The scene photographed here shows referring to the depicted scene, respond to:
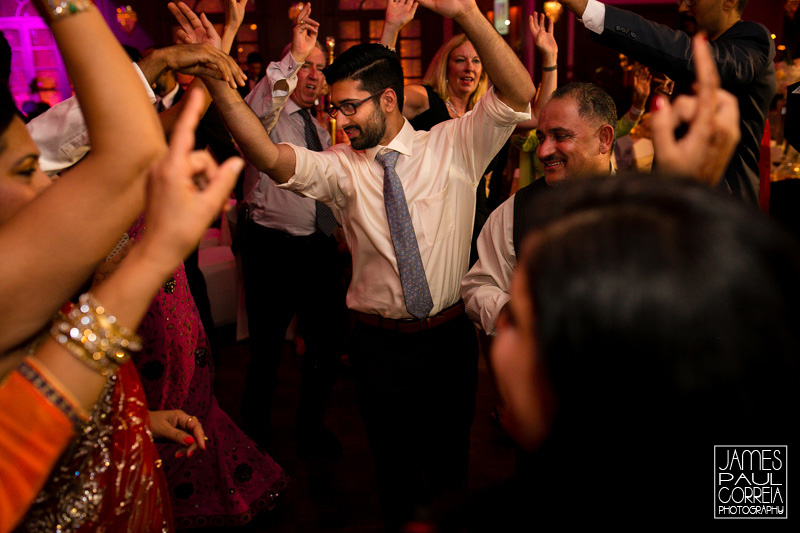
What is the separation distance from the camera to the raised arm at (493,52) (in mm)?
1642

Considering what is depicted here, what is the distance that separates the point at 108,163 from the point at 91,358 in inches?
8.8

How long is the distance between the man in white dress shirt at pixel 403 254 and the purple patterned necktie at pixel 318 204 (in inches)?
29.8

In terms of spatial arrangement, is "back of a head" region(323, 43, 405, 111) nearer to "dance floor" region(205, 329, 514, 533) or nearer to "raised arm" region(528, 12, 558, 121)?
"raised arm" region(528, 12, 558, 121)

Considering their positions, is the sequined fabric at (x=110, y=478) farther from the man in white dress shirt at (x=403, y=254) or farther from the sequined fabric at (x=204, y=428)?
the man in white dress shirt at (x=403, y=254)

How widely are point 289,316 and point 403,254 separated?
40.3 inches

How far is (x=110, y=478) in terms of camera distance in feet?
3.04

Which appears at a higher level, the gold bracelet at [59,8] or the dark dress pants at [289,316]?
the gold bracelet at [59,8]

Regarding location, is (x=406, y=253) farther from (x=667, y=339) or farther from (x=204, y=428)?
(x=667, y=339)

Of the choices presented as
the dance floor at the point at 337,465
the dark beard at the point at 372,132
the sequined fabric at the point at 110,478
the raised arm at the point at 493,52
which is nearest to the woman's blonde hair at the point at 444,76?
the dark beard at the point at 372,132

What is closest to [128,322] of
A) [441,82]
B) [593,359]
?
[593,359]

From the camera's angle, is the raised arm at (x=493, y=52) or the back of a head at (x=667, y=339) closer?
the back of a head at (x=667, y=339)

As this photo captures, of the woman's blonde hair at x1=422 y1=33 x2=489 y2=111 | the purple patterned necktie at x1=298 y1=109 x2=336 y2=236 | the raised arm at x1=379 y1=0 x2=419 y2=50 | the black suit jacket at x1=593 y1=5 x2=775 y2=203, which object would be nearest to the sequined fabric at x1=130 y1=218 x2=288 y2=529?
the purple patterned necktie at x1=298 y1=109 x2=336 y2=236

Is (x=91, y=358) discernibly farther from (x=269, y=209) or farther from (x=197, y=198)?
(x=269, y=209)

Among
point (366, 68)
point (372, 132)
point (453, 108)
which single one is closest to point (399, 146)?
point (372, 132)
